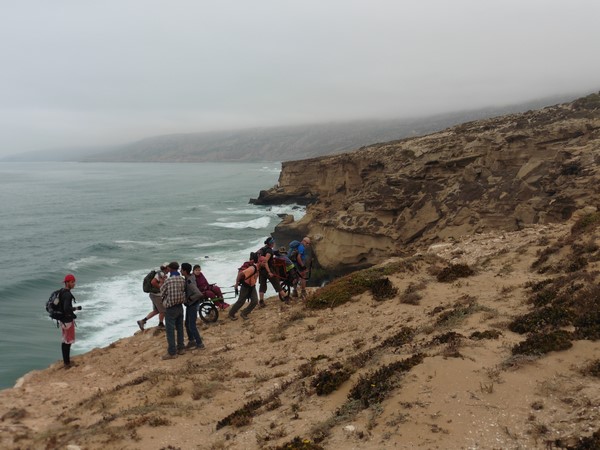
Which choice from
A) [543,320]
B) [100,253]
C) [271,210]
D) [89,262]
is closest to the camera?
[543,320]

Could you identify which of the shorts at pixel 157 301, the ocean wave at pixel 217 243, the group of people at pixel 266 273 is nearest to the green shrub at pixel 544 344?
the group of people at pixel 266 273

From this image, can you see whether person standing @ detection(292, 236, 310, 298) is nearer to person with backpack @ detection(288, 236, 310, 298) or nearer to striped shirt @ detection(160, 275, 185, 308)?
person with backpack @ detection(288, 236, 310, 298)

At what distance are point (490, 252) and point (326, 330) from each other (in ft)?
22.2

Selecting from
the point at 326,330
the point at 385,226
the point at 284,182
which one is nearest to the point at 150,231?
the point at 284,182

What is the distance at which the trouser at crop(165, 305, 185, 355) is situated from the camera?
10.6 meters

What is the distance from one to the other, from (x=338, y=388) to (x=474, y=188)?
72.4 ft

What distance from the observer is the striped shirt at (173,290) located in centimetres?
1040

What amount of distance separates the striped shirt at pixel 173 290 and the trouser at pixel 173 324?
176 mm

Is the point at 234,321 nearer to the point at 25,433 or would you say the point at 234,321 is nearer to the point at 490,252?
the point at 25,433

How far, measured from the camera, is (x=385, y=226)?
28.7 m

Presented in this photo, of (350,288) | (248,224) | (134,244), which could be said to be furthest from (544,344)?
(248,224)

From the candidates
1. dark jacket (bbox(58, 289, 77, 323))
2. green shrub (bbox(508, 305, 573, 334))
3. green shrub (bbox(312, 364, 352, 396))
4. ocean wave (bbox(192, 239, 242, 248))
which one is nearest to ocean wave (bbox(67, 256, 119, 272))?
ocean wave (bbox(192, 239, 242, 248))

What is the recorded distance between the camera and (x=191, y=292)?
11055 millimetres

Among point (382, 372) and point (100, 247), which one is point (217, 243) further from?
point (382, 372)
